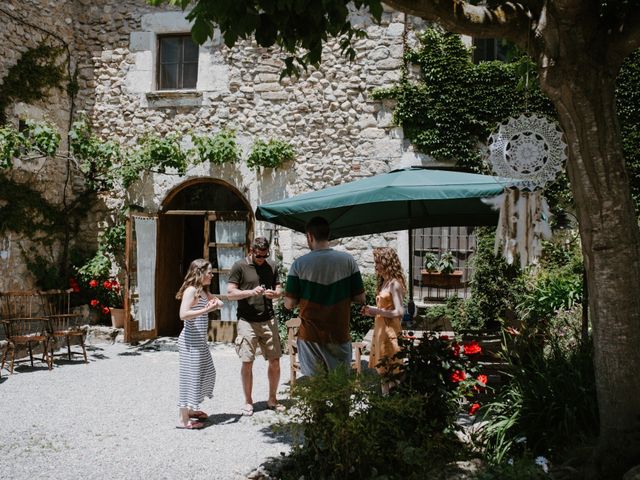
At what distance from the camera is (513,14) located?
11.1 feet

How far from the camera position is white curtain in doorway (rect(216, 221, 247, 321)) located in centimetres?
968

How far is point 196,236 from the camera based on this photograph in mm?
11578

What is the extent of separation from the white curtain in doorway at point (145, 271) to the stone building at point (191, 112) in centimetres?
2

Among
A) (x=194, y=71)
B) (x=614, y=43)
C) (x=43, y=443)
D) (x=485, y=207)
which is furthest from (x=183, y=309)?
(x=194, y=71)

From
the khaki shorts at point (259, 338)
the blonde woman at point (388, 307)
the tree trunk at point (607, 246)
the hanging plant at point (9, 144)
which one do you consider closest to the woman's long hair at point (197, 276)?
the khaki shorts at point (259, 338)

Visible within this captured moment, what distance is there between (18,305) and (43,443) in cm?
515

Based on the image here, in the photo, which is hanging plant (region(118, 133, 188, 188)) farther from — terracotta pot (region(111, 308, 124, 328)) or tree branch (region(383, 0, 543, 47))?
tree branch (region(383, 0, 543, 47))

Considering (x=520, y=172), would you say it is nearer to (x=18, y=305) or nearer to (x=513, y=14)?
(x=513, y=14)

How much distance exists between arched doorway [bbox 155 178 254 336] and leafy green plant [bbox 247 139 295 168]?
2.16 ft

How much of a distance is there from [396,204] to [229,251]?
436 cm

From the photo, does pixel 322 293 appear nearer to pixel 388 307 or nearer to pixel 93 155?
pixel 388 307

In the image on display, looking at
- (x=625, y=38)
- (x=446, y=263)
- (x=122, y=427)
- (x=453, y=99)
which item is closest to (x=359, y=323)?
(x=446, y=263)

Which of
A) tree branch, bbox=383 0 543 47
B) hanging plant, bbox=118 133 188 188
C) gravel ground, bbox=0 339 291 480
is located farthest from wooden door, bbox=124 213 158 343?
tree branch, bbox=383 0 543 47

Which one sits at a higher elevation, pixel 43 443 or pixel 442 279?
pixel 442 279
